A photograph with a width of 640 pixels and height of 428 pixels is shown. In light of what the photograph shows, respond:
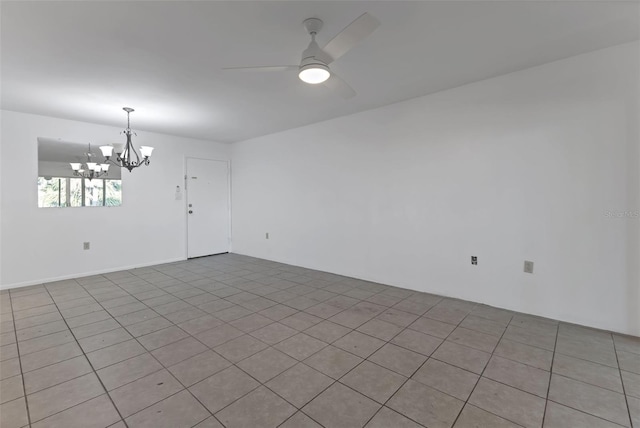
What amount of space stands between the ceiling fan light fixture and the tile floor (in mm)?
2027

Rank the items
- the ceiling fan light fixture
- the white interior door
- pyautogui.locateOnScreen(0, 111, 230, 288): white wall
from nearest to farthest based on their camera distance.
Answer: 1. the ceiling fan light fixture
2. pyautogui.locateOnScreen(0, 111, 230, 288): white wall
3. the white interior door

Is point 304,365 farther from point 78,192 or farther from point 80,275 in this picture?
point 78,192

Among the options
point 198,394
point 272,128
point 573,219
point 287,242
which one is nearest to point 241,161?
point 272,128

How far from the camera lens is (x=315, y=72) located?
6.15 feet

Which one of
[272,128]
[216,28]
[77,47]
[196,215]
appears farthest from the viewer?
[196,215]

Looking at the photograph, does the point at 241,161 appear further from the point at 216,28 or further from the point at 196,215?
the point at 216,28

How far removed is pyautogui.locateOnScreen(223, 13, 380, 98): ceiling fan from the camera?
1.58 m

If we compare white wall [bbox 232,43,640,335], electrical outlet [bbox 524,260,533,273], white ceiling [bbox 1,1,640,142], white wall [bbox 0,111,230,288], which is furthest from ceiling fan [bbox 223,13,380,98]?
white wall [bbox 0,111,230,288]

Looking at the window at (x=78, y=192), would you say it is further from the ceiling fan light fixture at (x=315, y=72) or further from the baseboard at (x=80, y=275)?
the ceiling fan light fixture at (x=315, y=72)

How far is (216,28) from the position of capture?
2064 mm

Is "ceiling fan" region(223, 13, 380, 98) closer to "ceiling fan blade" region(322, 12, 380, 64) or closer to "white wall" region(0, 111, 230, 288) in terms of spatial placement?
"ceiling fan blade" region(322, 12, 380, 64)

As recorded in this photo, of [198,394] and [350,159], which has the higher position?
[350,159]

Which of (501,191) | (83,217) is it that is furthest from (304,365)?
(83,217)

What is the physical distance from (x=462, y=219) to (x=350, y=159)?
178 cm
